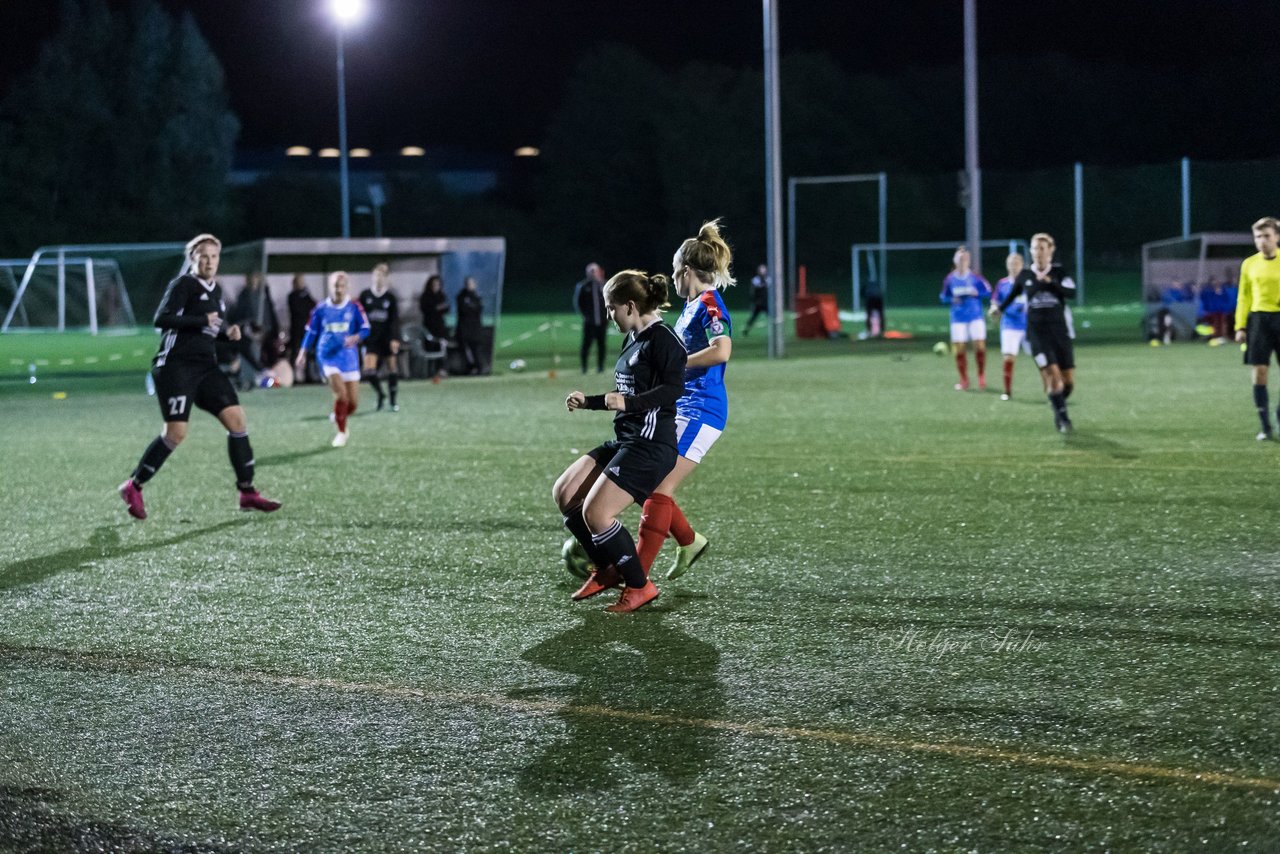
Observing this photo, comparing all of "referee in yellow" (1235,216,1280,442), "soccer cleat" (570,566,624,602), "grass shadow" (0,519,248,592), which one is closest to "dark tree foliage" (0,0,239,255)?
"referee in yellow" (1235,216,1280,442)

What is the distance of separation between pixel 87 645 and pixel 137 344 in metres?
31.6

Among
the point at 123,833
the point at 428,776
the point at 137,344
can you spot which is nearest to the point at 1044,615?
the point at 428,776

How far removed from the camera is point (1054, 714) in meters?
5.29

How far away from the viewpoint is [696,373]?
7.48 metres

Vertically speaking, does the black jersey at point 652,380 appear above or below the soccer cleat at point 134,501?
above

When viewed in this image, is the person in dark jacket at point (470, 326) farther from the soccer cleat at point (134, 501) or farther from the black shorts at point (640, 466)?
the black shorts at point (640, 466)

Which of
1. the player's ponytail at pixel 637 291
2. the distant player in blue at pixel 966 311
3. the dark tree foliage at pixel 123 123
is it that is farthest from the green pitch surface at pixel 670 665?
the dark tree foliage at pixel 123 123

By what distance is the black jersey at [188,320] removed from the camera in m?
10.1

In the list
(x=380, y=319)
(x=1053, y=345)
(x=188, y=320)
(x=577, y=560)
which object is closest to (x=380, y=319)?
(x=380, y=319)

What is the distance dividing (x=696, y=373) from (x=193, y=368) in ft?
14.1

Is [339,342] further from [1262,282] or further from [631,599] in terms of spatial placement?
[631,599]

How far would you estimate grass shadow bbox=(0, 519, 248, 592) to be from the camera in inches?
325

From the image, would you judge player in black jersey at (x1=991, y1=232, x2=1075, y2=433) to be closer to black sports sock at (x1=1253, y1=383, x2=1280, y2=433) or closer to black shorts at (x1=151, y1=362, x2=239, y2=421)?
black sports sock at (x1=1253, y1=383, x2=1280, y2=433)

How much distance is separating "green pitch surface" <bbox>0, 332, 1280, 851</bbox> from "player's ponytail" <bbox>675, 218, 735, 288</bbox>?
1549 millimetres
